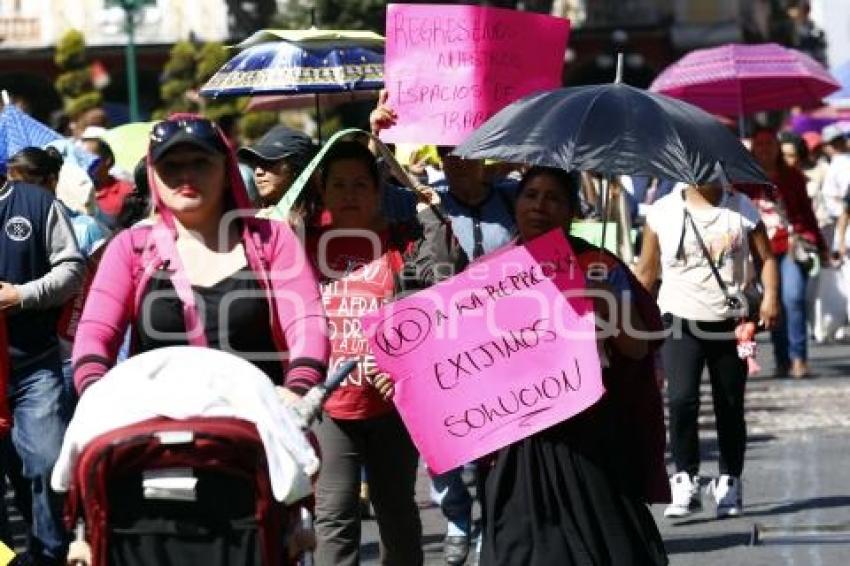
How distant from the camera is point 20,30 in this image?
2386 inches

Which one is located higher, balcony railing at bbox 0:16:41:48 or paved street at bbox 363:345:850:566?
paved street at bbox 363:345:850:566

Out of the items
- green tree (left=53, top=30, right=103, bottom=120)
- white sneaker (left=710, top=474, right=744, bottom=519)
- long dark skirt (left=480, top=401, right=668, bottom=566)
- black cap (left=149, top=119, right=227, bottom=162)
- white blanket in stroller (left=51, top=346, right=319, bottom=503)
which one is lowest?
green tree (left=53, top=30, right=103, bottom=120)

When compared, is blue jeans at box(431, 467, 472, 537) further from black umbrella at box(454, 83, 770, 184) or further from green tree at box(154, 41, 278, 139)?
green tree at box(154, 41, 278, 139)

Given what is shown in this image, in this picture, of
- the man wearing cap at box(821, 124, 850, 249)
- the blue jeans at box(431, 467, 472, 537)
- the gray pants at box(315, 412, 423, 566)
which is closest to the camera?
the gray pants at box(315, 412, 423, 566)

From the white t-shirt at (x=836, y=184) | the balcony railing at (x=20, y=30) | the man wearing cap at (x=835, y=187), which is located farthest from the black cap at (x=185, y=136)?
the balcony railing at (x=20, y=30)

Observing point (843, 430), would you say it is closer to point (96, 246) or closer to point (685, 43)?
point (96, 246)

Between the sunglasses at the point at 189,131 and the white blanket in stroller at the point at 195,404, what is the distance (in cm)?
70

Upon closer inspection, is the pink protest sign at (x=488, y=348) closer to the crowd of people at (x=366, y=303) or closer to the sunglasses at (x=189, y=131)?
the crowd of people at (x=366, y=303)

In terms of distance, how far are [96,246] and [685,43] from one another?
5566 centimetres

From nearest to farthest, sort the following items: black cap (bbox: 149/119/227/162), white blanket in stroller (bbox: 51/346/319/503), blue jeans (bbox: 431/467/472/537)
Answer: white blanket in stroller (bbox: 51/346/319/503), black cap (bbox: 149/119/227/162), blue jeans (bbox: 431/467/472/537)

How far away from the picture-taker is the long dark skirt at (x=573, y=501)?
769 centimetres

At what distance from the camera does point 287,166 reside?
10961 mm

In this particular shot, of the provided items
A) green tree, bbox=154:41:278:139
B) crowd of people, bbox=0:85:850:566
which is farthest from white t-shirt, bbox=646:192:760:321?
green tree, bbox=154:41:278:139

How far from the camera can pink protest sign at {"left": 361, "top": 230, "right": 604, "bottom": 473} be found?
7621 millimetres
